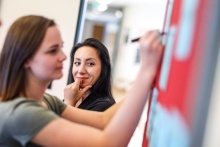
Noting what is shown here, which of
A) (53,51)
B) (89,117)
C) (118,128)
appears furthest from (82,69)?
(118,128)

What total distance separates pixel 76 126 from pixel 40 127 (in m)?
0.09

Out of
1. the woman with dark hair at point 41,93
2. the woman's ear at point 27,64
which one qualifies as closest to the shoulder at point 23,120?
the woman with dark hair at point 41,93

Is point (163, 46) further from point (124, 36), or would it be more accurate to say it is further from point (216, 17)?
point (124, 36)

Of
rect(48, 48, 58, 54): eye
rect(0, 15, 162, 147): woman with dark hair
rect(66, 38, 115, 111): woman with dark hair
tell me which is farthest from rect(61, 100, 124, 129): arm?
rect(66, 38, 115, 111): woman with dark hair

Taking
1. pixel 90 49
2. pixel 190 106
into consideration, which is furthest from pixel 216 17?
pixel 90 49

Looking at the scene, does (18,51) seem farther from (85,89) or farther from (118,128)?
(85,89)

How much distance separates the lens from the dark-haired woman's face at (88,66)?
4.92 feet

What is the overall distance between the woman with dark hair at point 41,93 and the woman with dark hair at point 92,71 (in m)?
0.63

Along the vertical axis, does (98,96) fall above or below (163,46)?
below

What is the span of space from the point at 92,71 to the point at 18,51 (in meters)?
0.72

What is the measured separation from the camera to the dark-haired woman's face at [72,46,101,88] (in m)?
1.50

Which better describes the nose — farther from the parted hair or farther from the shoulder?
the shoulder

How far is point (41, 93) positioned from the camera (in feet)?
2.90

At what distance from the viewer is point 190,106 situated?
46 centimetres
